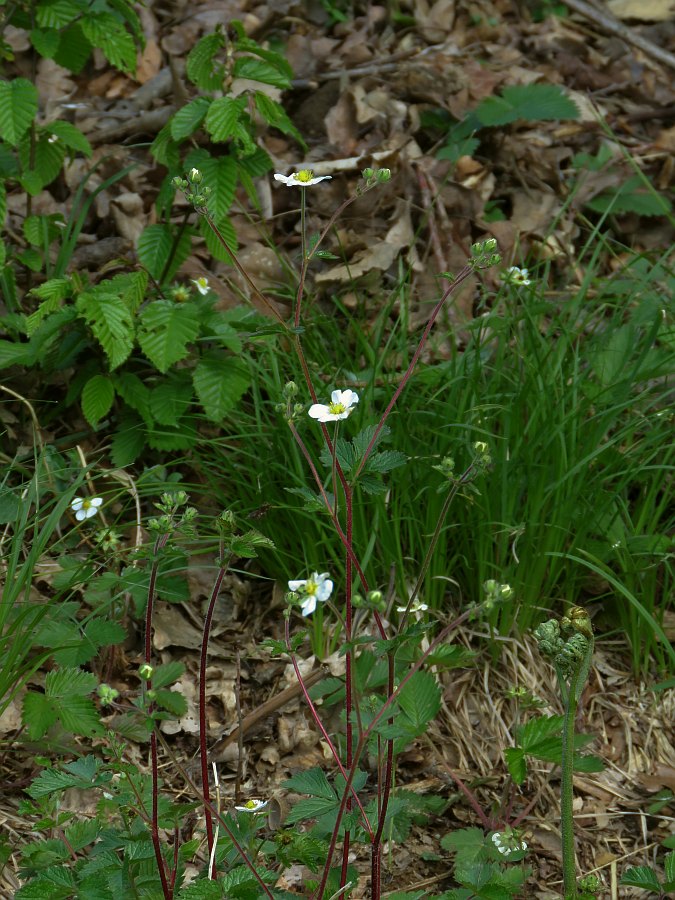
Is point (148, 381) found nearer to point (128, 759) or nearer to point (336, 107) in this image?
point (128, 759)

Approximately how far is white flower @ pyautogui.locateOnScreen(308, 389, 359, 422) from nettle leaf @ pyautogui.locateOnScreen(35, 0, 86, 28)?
1.57 meters

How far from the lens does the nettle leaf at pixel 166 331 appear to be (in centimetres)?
230

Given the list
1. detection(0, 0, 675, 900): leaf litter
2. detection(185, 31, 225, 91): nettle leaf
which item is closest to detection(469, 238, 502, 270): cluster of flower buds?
detection(0, 0, 675, 900): leaf litter

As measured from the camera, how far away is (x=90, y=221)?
3100 mm

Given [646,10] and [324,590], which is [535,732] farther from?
[646,10]

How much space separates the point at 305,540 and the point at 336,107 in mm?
2115

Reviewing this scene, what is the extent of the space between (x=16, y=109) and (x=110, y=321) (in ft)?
1.89

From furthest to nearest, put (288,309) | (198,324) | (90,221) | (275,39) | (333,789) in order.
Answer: (275,39), (90,221), (288,309), (198,324), (333,789)

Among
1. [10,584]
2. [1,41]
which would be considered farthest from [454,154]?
[10,584]

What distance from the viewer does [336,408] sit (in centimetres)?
139

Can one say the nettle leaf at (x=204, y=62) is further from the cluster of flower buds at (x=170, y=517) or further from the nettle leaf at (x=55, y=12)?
the cluster of flower buds at (x=170, y=517)

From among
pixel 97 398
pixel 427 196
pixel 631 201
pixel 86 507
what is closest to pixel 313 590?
pixel 86 507

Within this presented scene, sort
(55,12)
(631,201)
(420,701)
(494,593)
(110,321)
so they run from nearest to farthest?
1. (494,593)
2. (420,701)
3. (110,321)
4. (55,12)
5. (631,201)

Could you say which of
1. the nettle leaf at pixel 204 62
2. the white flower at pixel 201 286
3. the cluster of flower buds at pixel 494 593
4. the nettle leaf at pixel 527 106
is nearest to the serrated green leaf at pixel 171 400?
the white flower at pixel 201 286
